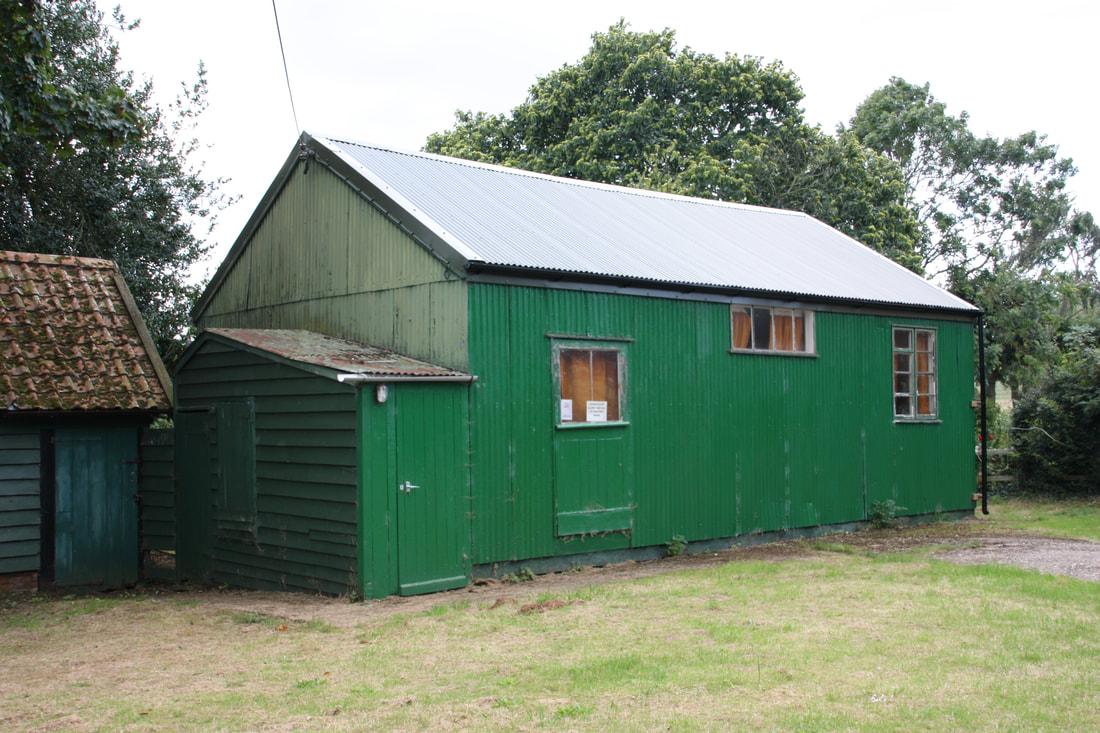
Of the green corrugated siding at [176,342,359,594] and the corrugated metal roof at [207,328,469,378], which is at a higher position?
the corrugated metal roof at [207,328,469,378]

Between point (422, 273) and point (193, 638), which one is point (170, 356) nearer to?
point (422, 273)

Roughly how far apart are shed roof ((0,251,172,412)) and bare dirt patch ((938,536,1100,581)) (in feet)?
34.6

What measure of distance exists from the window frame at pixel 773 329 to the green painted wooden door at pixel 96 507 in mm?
8359

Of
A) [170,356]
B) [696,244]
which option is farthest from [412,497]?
[170,356]

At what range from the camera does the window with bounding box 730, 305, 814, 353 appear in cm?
1605

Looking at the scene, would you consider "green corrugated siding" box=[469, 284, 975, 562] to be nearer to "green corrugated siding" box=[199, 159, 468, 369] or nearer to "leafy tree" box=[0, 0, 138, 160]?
"green corrugated siding" box=[199, 159, 468, 369]

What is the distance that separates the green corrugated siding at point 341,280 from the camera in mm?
12992

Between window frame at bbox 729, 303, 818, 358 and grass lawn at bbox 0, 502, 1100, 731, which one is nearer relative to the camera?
grass lawn at bbox 0, 502, 1100, 731

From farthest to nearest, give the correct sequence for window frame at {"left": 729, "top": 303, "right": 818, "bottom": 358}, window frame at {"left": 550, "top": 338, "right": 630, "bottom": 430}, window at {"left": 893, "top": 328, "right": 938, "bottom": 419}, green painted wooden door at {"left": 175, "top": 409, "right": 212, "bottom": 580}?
window at {"left": 893, "top": 328, "right": 938, "bottom": 419} → window frame at {"left": 729, "top": 303, "right": 818, "bottom": 358} → green painted wooden door at {"left": 175, "top": 409, "right": 212, "bottom": 580} → window frame at {"left": 550, "top": 338, "right": 630, "bottom": 430}

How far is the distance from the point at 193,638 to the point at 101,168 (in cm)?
1271

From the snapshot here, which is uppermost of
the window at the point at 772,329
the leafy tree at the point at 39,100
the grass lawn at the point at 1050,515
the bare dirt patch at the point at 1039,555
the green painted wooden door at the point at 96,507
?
the leafy tree at the point at 39,100

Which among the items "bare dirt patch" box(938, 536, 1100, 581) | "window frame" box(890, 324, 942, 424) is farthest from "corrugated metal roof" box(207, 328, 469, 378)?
"window frame" box(890, 324, 942, 424)

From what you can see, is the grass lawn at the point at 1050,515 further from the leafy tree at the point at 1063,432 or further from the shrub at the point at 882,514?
the shrub at the point at 882,514

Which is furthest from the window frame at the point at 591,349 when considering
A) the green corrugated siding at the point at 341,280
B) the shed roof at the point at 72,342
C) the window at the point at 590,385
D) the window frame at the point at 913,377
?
the window frame at the point at 913,377
